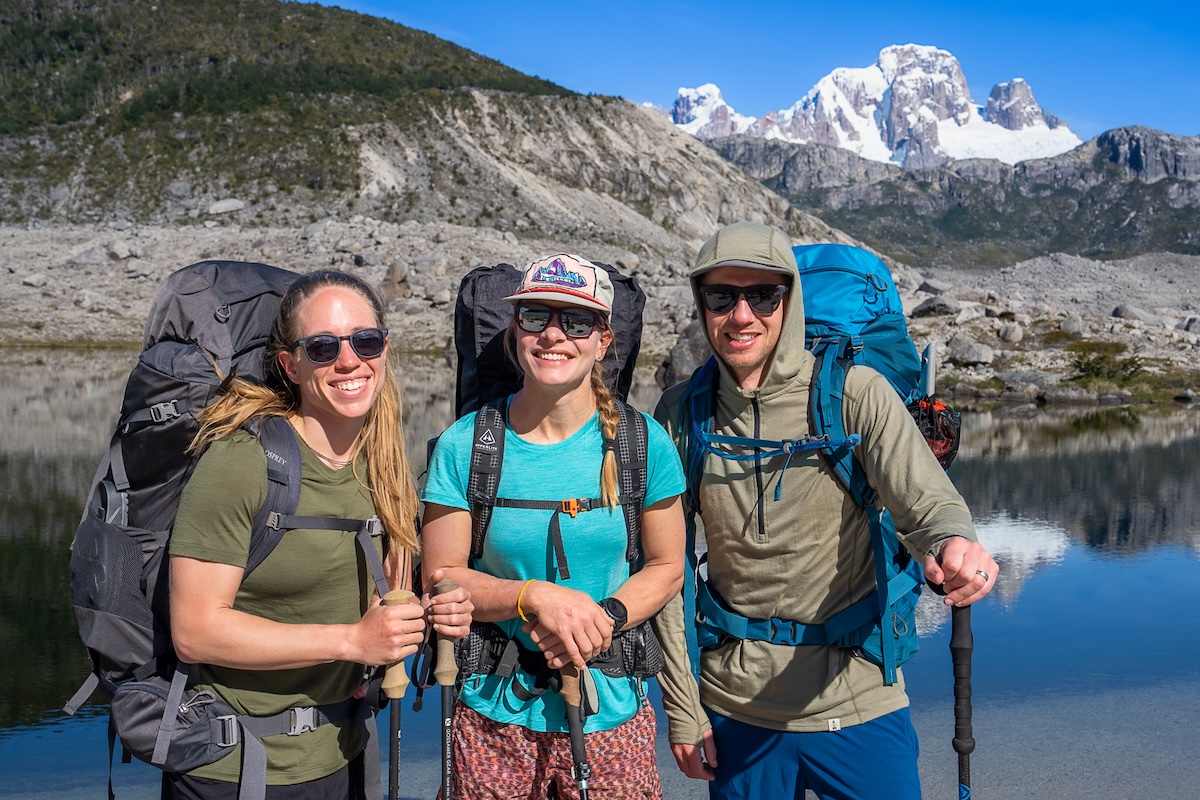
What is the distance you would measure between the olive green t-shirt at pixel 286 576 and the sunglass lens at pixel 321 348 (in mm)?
297

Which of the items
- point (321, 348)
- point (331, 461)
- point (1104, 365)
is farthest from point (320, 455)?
point (1104, 365)

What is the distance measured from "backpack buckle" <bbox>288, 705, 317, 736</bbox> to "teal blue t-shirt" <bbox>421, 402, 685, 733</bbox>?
1.54 ft

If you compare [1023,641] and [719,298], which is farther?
[1023,641]

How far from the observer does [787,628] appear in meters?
3.09

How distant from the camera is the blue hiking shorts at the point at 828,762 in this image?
3.02 meters

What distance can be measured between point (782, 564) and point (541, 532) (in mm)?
833

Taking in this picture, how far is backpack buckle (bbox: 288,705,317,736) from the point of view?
282 cm

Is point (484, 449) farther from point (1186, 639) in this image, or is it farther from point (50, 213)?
point (50, 213)

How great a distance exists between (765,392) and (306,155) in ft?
259

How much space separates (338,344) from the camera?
2.85 metres

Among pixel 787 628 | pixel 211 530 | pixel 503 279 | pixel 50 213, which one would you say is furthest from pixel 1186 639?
pixel 50 213

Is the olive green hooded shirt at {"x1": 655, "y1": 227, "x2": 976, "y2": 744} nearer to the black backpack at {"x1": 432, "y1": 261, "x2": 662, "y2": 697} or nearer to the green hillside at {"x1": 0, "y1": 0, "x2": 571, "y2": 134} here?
the black backpack at {"x1": 432, "y1": 261, "x2": 662, "y2": 697}

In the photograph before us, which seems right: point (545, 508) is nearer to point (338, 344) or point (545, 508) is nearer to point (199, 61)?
point (338, 344)

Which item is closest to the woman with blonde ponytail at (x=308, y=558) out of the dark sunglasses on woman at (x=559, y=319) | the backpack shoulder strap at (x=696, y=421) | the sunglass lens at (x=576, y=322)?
the dark sunglasses on woman at (x=559, y=319)
